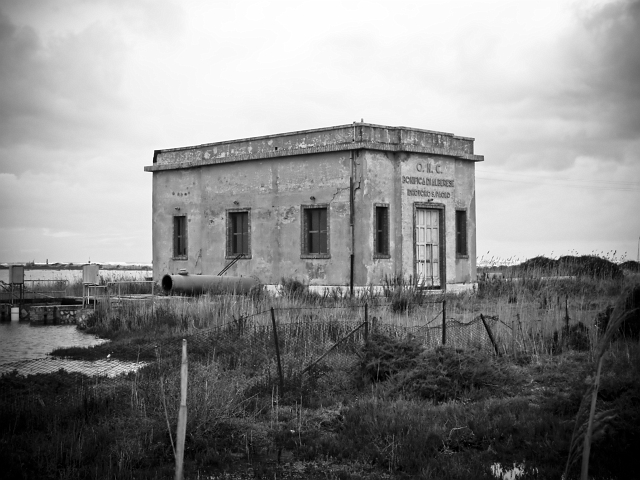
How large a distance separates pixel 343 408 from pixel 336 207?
15.1 m

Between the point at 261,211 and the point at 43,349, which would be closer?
the point at 43,349

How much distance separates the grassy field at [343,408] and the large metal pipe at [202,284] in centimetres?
886

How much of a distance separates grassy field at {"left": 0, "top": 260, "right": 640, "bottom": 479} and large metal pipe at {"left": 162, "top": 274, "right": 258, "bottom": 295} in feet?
29.1

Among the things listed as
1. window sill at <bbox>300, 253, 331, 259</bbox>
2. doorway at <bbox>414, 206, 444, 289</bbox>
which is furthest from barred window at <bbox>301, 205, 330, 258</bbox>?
doorway at <bbox>414, 206, 444, 289</bbox>

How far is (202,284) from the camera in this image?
24.1 m

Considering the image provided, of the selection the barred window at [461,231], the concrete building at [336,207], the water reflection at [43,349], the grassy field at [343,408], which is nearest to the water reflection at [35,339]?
the water reflection at [43,349]

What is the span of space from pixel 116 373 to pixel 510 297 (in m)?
13.5

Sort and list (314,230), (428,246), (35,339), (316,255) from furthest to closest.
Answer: (428,246), (314,230), (316,255), (35,339)

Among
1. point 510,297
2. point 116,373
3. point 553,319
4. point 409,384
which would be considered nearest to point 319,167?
point 510,297

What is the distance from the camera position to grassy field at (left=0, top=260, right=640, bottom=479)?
273 inches

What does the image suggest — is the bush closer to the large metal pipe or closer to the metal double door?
the large metal pipe

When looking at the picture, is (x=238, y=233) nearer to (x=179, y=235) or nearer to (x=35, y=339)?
(x=179, y=235)

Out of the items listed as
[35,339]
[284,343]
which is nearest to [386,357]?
[284,343]

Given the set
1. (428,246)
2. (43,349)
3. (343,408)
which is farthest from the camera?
(428,246)
